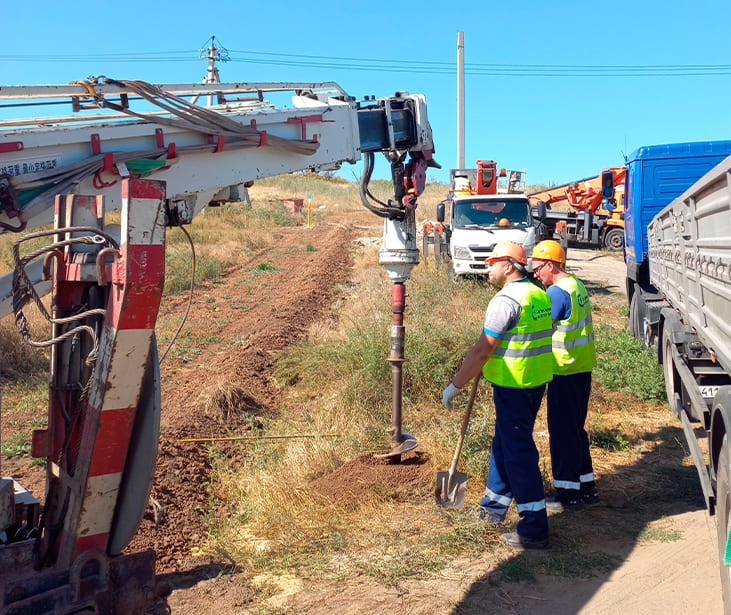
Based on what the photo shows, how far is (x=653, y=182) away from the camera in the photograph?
9.82m

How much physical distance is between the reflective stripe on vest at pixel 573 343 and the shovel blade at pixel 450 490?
1108 millimetres

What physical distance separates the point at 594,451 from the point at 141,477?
15.2 ft

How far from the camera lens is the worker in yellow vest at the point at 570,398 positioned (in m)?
5.11

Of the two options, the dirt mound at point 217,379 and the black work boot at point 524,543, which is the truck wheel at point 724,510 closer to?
the black work boot at point 524,543

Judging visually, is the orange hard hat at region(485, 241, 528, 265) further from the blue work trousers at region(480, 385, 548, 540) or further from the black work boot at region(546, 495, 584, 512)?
the black work boot at region(546, 495, 584, 512)

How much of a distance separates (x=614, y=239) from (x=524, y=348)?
21.2 metres

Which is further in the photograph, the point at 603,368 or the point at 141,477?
the point at 603,368

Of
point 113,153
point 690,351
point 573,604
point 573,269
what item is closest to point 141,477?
point 113,153

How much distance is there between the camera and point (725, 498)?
3.48 meters

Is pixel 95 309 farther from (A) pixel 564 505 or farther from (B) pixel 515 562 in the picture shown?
(A) pixel 564 505

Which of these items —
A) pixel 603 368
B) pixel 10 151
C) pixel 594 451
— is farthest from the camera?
pixel 603 368

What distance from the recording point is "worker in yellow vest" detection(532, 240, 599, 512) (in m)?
5.11

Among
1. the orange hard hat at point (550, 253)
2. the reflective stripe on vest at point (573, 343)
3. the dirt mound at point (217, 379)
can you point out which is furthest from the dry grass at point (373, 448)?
the orange hard hat at point (550, 253)

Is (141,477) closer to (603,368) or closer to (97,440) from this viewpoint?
(97,440)
